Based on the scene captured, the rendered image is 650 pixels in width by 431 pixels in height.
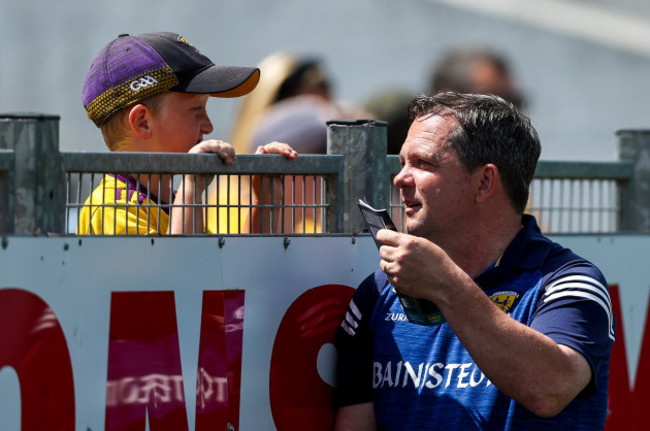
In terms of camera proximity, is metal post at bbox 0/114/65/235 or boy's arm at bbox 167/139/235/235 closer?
metal post at bbox 0/114/65/235

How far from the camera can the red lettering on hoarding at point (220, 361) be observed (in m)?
2.42

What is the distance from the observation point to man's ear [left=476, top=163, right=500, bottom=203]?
8.21ft

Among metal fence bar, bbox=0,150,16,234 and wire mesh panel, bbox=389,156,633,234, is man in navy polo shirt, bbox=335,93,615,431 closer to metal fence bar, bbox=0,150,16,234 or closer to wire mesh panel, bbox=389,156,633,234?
wire mesh panel, bbox=389,156,633,234

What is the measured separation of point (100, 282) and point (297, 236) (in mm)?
508

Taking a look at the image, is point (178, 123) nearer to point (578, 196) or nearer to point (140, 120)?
point (140, 120)

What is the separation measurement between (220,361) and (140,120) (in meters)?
0.66

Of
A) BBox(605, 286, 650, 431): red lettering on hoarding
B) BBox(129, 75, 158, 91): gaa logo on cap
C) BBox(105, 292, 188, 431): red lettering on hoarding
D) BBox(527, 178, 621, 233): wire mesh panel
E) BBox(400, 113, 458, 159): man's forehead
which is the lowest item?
BBox(605, 286, 650, 431): red lettering on hoarding

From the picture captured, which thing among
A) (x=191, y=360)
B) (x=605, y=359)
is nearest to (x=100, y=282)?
(x=191, y=360)

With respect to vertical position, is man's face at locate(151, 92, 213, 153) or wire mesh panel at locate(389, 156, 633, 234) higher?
man's face at locate(151, 92, 213, 153)

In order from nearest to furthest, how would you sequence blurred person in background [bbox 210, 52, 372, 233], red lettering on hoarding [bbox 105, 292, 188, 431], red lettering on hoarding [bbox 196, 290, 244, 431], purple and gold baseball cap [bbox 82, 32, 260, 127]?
red lettering on hoarding [bbox 105, 292, 188, 431] < red lettering on hoarding [bbox 196, 290, 244, 431] < purple and gold baseball cap [bbox 82, 32, 260, 127] < blurred person in background [bbox 210, 52, 372, 233]

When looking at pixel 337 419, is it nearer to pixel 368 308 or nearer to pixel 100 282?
pixel 368 308

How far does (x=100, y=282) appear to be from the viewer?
2283 millimetres

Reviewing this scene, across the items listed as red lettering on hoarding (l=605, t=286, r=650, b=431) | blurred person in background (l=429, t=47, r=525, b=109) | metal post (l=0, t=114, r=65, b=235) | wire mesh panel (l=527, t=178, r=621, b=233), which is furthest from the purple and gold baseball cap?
blurred person in background (l=429, t=47, r=525, b=109)

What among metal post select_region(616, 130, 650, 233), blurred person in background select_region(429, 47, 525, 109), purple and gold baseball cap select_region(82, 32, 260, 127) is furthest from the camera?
blurred person in background select_region(429, 47, 525, 109)
